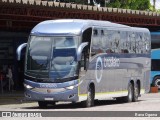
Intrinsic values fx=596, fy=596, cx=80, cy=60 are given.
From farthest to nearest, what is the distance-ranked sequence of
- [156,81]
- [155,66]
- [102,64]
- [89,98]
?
[155,66] < [156,81] < [102,64] < [89,98]

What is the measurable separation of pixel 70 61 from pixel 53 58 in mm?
673

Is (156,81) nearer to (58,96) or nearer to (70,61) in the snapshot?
(70,61)

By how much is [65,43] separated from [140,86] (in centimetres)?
870

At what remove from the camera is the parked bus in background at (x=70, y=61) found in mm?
23109

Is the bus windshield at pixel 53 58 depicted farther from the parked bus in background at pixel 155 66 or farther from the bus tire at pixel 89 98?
the parked bus in background at pixel 155 66

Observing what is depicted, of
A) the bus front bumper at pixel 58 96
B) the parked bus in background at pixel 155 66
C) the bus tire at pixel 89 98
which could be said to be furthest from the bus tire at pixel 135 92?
the parked bus in background at pixel 155 66

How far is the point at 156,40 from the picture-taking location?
4538cm

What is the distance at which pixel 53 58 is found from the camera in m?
23.2

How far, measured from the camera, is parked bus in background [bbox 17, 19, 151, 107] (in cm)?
2311

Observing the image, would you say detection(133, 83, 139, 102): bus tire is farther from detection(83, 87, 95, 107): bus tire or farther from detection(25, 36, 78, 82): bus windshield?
detection(25, 36, 78, 82): bus windshield

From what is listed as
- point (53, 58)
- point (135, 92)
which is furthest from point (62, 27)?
point (135, 92)

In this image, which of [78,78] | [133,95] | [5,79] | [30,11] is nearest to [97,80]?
[78,78]

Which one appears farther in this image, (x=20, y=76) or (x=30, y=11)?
(x=20, y=76)

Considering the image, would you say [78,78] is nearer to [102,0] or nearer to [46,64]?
[46,64]
